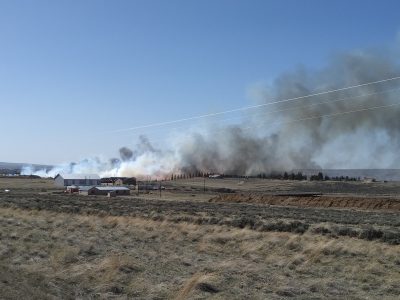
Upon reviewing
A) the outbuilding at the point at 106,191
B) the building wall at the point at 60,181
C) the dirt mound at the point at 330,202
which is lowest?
the dirt mound at the point at 330,202

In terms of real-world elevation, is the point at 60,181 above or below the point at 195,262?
above

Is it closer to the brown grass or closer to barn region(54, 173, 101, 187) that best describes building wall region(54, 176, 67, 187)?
barn region(54, 173, 101, 187)

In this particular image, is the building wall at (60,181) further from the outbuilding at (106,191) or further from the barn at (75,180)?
the outbuilding at (106,191)

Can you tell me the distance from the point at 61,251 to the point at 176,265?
Answer: 14.4 feet

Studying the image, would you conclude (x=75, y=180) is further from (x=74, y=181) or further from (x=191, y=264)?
(x=191, y=264)

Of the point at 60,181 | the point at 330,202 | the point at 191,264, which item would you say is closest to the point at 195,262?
the point at 191,264

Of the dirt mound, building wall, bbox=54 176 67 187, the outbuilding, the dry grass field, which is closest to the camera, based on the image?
the dry grass field

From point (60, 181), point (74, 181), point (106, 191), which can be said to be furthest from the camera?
point (74, 181)

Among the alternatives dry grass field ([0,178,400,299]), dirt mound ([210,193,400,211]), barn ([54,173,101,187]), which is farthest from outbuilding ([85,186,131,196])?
dry grass field ([0,178,400,299])

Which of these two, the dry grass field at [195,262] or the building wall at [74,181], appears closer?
the dry grass field at [195,262]

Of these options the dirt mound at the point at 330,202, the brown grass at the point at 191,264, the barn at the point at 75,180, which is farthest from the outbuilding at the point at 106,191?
the brown grass at the point at 191,264

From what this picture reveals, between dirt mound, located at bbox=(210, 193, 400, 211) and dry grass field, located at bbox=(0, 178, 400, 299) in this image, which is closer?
dry grass field, located at bbox=(0, 178, 400, 299)

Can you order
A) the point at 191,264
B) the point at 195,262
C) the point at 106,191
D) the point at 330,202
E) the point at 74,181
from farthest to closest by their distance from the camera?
the point at 74,181, the point at 106,191, the point at 330,202, the point at 195,262, the point at 191,264

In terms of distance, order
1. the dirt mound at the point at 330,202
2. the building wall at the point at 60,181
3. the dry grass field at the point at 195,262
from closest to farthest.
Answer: the dry grass field at the point at 195,262 < the dirt mound at the point at 330,202 < the building wall at the point at 60,181
